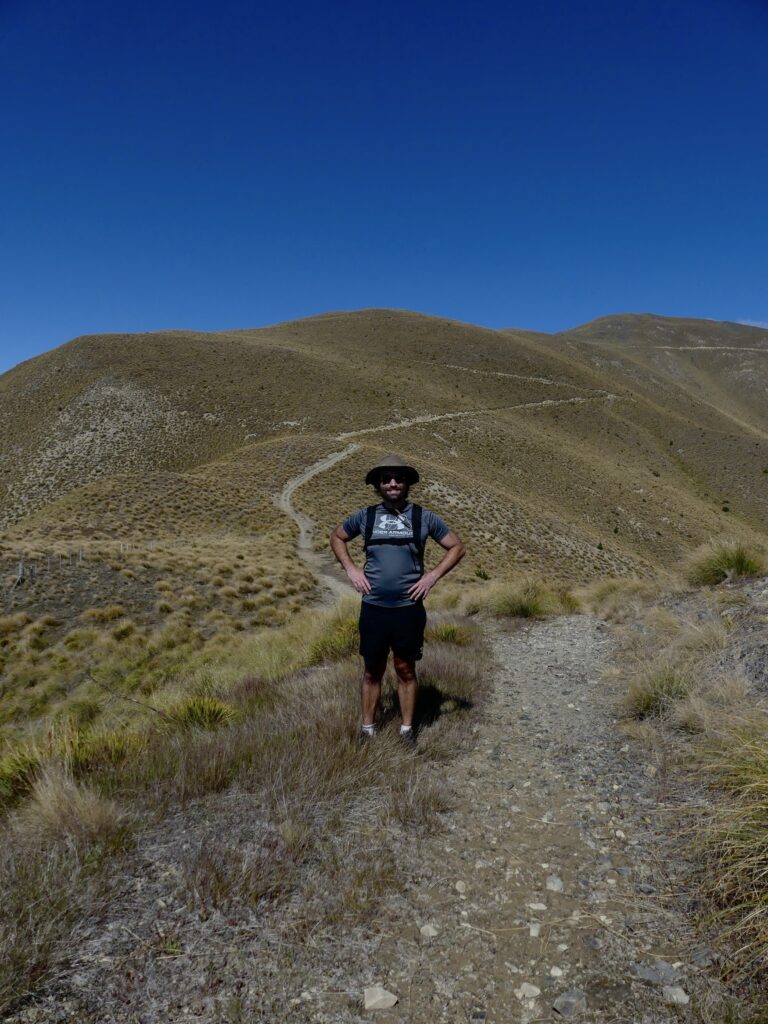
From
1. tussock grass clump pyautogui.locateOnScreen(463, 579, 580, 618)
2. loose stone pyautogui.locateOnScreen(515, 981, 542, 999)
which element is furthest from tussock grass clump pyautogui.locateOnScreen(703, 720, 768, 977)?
tussock grass clump pyautogui.locateOnScreen(463, 579, 580, 618)

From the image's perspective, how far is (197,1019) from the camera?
191 cm

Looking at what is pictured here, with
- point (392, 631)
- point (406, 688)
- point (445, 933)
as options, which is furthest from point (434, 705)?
point (445, 933)

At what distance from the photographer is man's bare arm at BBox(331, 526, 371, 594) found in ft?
14.2

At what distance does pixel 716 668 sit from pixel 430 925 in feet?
13.5

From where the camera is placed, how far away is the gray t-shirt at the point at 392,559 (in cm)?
426

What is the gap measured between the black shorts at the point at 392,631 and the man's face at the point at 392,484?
3.10 feet

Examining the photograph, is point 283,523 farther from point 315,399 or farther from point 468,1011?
point 315,399

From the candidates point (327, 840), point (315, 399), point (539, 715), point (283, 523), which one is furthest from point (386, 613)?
point (315, 399)

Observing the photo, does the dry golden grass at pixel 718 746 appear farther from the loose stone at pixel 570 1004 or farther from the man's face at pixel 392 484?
the man's face at pixel 392 484

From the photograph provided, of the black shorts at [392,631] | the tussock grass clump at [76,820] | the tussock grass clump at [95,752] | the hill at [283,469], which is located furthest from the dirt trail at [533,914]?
the hill at [283,469]

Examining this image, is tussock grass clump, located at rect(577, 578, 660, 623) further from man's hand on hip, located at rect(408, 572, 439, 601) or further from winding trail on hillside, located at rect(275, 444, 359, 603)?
winding trail on hillside, located at rect(275, 444, 359, 603)

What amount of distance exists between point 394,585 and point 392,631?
41cm

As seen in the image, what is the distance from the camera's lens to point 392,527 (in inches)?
170

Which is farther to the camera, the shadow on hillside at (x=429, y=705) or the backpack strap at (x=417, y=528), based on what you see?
the shadow on hillside at (x=429, y=705)
